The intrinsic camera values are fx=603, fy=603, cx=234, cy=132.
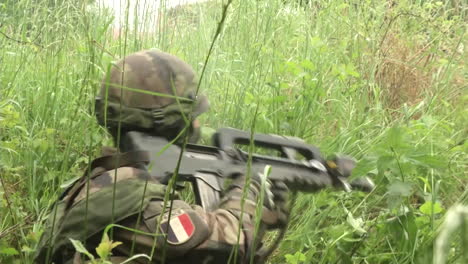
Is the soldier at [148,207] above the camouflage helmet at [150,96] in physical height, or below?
below

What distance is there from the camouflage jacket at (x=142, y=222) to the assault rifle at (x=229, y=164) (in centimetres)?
6

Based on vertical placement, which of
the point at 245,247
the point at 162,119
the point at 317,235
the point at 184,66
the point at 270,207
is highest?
the point at 184,66

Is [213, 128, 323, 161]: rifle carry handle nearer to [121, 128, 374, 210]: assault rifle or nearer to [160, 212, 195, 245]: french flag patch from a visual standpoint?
[121, 128, 374, 210]: assault rifle

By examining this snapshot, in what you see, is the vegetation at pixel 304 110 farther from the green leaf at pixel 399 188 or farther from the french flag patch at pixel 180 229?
the french flag patch at pixel 180 229

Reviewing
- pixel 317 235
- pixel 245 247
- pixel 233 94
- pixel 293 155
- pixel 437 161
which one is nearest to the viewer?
pixel 437 161

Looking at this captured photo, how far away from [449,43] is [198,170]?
252cm

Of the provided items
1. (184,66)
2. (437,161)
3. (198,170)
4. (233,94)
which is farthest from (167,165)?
(233,94)

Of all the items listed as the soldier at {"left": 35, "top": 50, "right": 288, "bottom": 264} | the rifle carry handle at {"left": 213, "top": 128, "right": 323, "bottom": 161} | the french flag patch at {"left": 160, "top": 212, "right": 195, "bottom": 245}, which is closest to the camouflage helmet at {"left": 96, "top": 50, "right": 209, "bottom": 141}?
the soldier at {"left": 35, "top": 50, "right": 288, "bottom": 264}

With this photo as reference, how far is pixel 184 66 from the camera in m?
2.04

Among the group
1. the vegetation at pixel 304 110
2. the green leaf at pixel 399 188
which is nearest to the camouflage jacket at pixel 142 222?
the vegetation at pixel 304 110

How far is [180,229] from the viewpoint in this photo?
1636 mm

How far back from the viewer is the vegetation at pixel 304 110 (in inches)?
77.2

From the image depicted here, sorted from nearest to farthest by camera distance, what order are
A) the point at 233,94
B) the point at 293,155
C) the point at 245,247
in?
the point at 245,247, the point at 293,155, the point at 233,94

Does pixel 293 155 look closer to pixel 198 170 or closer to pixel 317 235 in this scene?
pixel 198 170
